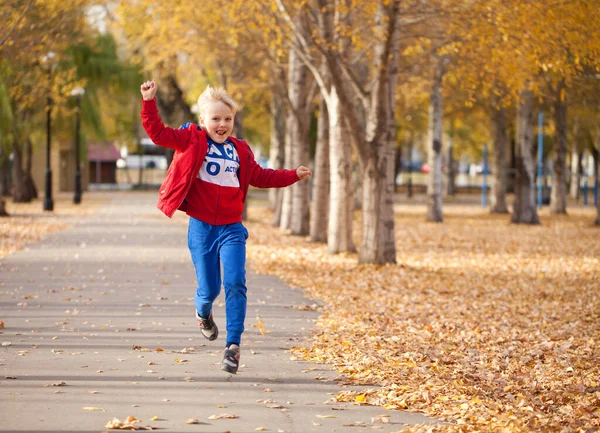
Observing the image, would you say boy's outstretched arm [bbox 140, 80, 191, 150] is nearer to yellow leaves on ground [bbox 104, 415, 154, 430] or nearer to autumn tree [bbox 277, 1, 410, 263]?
yellow leaves on ground [bbox 104, 415, 154, 430]

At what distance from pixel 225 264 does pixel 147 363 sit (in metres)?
0.98

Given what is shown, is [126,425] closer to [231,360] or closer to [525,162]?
[231,360]

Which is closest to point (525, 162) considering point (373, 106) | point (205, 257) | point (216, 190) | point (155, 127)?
point (373, 106)

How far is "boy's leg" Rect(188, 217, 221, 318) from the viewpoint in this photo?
7.80 m

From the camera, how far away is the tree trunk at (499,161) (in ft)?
127

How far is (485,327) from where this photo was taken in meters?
11.2

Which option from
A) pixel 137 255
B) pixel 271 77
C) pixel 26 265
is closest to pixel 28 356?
pixel 26 265

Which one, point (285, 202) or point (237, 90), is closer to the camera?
point (285, 202)

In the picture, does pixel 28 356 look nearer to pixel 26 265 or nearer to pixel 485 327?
pixel 485 327

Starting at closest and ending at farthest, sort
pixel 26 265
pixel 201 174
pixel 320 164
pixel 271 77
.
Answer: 1. pixel 201 174
2. pixel 26 265
3. pixel 320 164
4. pixel 271 77

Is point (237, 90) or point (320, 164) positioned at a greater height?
point (237, 90)

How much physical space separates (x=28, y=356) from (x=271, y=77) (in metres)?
22.0

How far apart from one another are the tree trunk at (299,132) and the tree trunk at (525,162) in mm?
9266

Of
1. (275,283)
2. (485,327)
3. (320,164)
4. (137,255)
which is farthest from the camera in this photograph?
(320,164)
